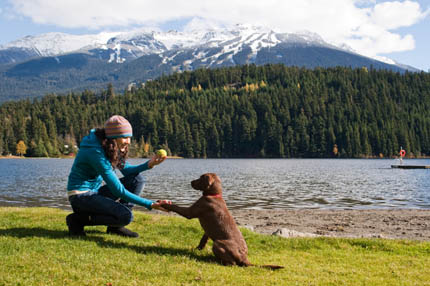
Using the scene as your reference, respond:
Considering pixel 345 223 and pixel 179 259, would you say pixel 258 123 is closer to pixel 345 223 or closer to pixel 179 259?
pixel 345 223

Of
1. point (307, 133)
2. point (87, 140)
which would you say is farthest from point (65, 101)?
point (87, 140)

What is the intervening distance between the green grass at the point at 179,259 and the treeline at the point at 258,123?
135 m

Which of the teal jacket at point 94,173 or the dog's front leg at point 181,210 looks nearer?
the dog's front leg at point 181,210

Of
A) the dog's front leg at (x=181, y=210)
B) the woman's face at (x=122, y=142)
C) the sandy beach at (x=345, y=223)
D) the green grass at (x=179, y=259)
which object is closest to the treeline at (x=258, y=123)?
the sandy beach at (x=345, y=223)

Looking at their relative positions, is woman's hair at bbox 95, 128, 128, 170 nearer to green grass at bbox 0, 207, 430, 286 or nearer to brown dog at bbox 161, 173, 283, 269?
brown dog at bbox 161, 173, 283, 269

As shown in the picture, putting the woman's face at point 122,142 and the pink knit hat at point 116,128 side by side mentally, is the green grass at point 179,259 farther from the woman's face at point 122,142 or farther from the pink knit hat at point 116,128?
the pink knit hat at point 116,128

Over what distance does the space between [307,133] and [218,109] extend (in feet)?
143

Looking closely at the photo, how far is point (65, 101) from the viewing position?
19300 centimetres

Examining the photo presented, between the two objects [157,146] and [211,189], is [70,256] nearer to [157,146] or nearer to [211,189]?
[211,189]

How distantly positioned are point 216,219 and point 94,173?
3.05 metres

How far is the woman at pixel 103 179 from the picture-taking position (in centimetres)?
855

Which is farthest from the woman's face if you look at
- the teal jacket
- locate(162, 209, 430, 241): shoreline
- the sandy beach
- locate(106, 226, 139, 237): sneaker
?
the sandy beach


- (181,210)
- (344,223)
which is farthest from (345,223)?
(181,210)

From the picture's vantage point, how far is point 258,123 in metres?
178
